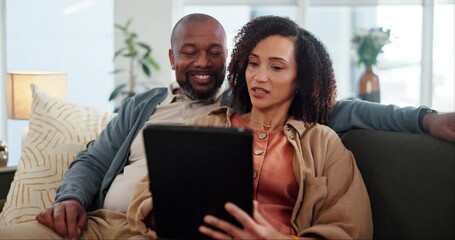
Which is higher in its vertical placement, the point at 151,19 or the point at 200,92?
the point at 151,19

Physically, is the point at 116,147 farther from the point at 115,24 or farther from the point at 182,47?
the point at 115,24

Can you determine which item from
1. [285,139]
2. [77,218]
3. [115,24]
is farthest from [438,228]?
[115,24]

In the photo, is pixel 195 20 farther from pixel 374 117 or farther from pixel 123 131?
pixel 374 117

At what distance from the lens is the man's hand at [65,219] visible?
2.00 meters

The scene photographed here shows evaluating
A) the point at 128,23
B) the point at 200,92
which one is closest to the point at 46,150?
the point at 200,92

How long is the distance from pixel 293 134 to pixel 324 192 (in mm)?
215

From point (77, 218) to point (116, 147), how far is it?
0.37 metres

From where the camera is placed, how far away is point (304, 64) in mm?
1977

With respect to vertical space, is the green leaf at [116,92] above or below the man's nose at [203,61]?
below

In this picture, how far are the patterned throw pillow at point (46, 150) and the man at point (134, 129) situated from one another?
0.11m

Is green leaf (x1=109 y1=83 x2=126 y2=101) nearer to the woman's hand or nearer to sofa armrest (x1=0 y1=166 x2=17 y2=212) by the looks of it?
sofa armrest (x1=0 y1=166 x2=17 y2=212)

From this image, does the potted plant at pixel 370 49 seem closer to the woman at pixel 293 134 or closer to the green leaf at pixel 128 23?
the green leaf at pixel 128 23

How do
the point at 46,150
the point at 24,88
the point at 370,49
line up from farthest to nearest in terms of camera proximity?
the point at 370,49 < the point at 24,88 < the point at 46,150

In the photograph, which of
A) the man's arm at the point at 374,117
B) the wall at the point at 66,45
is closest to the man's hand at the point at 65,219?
the man's arm at the point at 374,117
